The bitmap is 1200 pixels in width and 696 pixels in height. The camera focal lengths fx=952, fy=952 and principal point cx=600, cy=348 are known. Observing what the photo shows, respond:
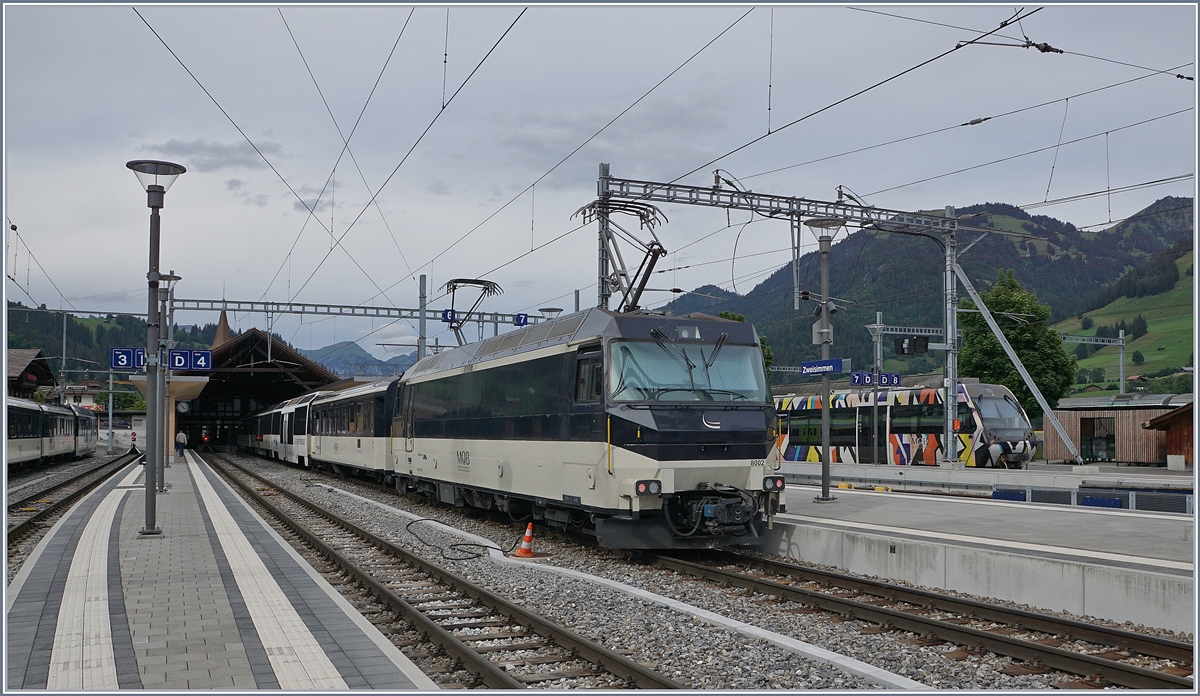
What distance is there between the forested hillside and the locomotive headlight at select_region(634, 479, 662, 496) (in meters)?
78.4

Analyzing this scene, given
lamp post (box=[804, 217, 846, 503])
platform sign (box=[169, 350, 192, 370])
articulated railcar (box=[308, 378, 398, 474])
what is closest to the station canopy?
articulated railcar (box=[308, 378, 398, 474])

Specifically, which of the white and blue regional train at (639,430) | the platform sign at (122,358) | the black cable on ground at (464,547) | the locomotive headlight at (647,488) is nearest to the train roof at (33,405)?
the platform sign at (122,358)

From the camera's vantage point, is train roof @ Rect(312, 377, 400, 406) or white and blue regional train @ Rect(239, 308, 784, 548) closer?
white and blue regional train @ Rect(239, 308, 784, 548)

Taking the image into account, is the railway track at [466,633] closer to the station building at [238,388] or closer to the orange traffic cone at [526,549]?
the orange traffic cone at [526,549]

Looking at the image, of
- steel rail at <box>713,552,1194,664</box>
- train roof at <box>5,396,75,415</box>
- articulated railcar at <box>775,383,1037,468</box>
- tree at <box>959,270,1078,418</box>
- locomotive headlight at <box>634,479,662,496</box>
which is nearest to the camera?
steel rail at <box>713,552,1194,664</box>

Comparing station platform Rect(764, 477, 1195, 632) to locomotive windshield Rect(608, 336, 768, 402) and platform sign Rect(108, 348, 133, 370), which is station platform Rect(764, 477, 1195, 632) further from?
platform sign Rect(108, 348, 133, 370)

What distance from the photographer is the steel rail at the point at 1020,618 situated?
725cm

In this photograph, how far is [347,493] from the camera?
2570cm

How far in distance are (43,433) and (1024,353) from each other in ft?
161

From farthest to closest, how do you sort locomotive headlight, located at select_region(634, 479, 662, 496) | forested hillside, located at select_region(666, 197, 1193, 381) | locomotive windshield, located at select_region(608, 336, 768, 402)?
forested hillside, located at select_region(666, 197, 1193, 381) → locomotive windshield, located at select_region(608, 336, 768, 402) → locomotive headlight, located at select_region(634, 479, 662, 496)

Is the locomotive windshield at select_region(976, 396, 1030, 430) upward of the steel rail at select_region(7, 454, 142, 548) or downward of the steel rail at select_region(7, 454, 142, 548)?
upward

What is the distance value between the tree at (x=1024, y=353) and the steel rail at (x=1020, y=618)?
46.9 meters

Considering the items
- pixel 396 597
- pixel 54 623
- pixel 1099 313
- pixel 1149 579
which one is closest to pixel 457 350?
pixel 396 597

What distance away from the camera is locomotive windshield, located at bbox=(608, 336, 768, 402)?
12.1 m
